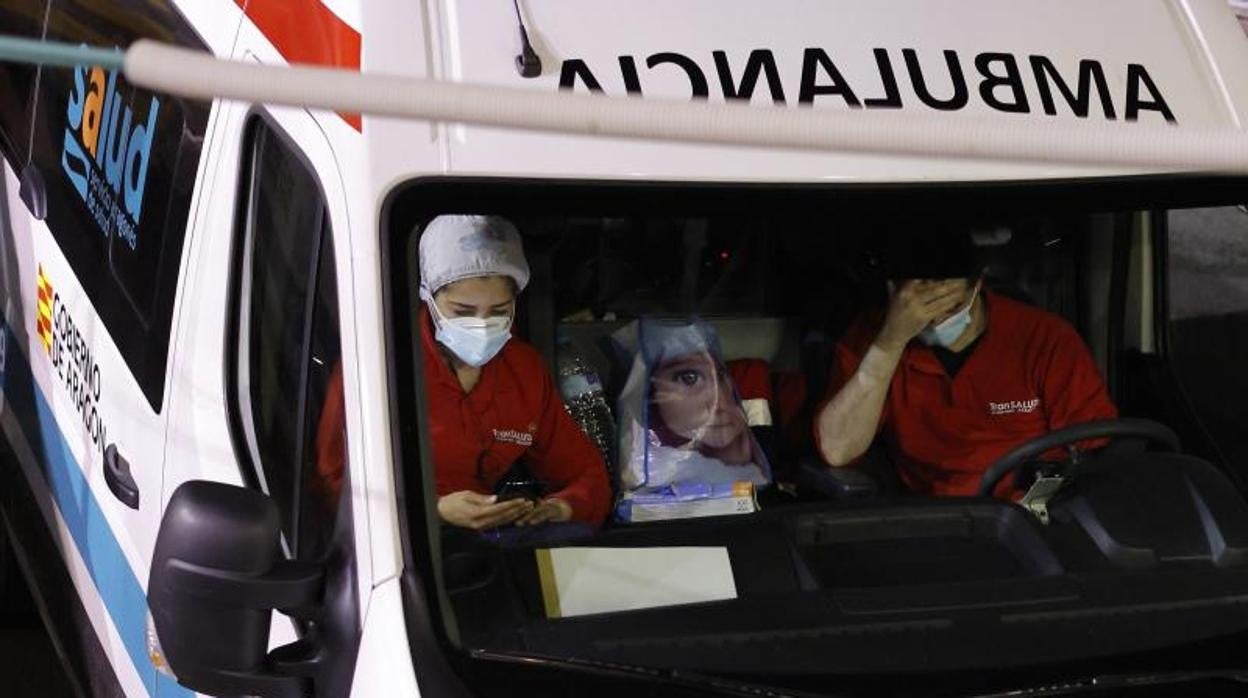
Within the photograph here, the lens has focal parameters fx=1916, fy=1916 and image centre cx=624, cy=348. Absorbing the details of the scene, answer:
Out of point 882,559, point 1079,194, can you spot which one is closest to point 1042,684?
point 882,559

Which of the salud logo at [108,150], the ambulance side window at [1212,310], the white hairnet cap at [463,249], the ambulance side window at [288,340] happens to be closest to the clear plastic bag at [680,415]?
the white hairnet cap at [463,249]

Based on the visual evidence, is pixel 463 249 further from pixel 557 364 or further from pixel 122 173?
pixel 122 173

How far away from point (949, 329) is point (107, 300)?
1.55 metres

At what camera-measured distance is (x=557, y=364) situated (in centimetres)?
357

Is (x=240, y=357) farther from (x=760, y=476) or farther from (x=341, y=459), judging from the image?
(x=760, y=476)

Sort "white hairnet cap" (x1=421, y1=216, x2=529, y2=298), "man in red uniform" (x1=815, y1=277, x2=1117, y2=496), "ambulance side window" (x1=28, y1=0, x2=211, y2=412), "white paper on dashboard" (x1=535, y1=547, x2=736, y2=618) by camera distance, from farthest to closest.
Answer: "man in red uniform" (x1=815, y1=277, x2=1117, y2=496) < "ambulance side window" (x1=28, y1=0, x2=211, y2=412) < "white hairnet cap" (x1=421, y1=216, x2=529, y2=298) < "white paper on dashboard" (x1=535, y1=547, x2=736, y2=618)

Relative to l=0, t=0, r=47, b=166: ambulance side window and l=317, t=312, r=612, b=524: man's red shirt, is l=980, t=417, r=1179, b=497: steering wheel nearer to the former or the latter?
l=317, t=312, r=612, b=524: man's red shirt

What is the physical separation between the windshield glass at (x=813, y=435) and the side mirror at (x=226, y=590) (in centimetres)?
18

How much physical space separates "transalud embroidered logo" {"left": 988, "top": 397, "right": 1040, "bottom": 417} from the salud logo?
165cm

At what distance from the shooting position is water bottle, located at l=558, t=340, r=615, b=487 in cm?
346

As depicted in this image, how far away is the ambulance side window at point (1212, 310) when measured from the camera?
662 centimetres

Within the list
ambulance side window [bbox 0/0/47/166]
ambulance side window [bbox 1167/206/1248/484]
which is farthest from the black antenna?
ambulance side window [bbox 1167/206/1248/484]

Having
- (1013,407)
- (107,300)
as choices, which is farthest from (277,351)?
(1013,407)

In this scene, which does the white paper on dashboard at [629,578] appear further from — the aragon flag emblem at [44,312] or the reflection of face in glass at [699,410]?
the aragon flag emblem at [44,312]
